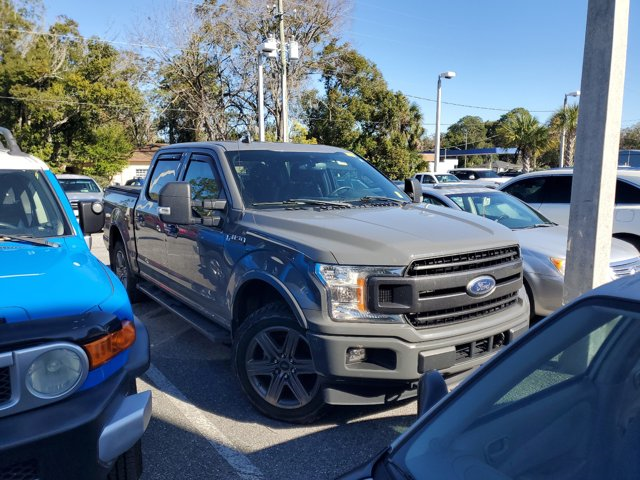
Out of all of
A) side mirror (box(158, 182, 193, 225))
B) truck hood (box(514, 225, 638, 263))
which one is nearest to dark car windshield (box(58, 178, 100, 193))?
side mirror (box(158, 182, 193, 225))

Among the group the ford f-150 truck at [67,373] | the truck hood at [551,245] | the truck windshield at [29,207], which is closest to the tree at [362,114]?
the truck hood at [551,245]

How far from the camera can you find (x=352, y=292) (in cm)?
309

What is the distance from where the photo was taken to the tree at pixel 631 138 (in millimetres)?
52844

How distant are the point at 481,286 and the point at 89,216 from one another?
301 centimetres

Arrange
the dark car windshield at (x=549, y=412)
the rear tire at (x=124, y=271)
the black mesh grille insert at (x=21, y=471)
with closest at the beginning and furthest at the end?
the dark car windshield at (x=549, y=412), the black mesh grille insert at (x=21, y=471), the rear tire at (x=124, y=271)

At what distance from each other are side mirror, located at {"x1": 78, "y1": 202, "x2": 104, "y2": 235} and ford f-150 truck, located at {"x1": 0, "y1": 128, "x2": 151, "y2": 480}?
1.23m

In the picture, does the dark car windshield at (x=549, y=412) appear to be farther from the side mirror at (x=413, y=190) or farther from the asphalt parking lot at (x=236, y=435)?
the side mirror at (x=413, y=190)

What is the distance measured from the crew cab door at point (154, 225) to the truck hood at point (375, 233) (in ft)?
5.81

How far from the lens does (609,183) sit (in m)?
3.40

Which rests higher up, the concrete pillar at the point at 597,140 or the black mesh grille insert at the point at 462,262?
the concrete pillar at the point at 597,140

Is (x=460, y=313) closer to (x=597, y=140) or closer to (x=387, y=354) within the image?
(x=387, y=354)

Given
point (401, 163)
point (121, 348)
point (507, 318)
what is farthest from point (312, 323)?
point (401, 163)

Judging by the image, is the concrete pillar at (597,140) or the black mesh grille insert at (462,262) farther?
the concrete pillar at (597,140)

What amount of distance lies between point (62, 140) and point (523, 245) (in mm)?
32361
